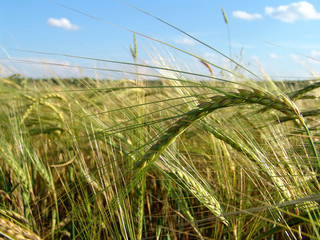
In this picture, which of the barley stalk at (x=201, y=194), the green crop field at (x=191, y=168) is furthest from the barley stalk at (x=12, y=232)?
the barley stalk at (x=201, y=194)

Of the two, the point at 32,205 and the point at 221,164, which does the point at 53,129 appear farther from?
the point at 221,164

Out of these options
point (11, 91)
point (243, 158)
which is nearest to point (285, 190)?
point (243, 158)

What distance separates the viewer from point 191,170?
972 millimetres

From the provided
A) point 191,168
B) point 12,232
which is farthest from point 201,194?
point 12,232

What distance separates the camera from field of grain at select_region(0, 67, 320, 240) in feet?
2.18

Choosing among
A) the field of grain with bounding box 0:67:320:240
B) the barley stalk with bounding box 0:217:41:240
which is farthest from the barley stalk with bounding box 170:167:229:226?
the barley stalk with bounding box 0:217:41:240

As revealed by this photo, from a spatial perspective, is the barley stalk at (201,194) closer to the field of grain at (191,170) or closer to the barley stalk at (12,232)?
the field of grain at (191,170)

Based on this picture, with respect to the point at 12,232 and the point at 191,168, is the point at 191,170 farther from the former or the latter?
the point at 12,232

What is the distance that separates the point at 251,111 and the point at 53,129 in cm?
96

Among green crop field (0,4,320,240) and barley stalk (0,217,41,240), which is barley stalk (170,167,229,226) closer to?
green crop field (0,4,320,240)

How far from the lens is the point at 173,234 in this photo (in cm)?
106

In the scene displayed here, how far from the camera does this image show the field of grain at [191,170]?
2.18 ft

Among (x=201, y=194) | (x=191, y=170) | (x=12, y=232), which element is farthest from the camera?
(x=191, y=170)

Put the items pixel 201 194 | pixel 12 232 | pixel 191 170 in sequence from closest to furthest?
pixel 12 232 < pixel 201 194 < pixel 191 170
